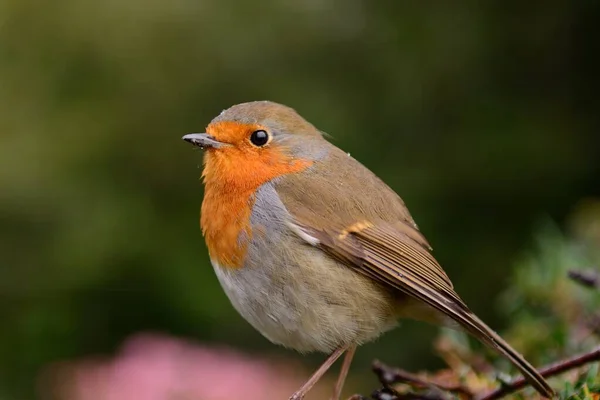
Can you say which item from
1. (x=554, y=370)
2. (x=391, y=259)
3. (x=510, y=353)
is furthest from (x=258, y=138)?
(x=554, y=370)

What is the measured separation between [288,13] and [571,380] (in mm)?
2894

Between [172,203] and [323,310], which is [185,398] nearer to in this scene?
[323,310]

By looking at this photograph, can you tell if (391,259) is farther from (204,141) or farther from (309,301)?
(204,141)

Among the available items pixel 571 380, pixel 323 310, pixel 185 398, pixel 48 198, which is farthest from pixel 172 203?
pixel 571 380

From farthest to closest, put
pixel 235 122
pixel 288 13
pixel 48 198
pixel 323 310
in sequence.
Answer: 1. pixel 288 13
2. pixel 48 198
3. pixel 235 122
4. pixel 323 310

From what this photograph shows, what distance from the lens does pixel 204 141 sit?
2.19 meters

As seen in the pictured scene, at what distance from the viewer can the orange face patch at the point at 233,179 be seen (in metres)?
2.06

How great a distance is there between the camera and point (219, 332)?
3.76 m

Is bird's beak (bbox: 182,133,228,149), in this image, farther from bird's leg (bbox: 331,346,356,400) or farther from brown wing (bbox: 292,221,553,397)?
bird's leg (bbox: 331,346,356,400)

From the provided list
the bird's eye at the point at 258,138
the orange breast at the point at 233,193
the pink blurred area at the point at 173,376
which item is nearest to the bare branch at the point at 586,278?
the orange breast at the point at 233,193

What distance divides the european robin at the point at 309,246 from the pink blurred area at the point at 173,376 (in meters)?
0.69

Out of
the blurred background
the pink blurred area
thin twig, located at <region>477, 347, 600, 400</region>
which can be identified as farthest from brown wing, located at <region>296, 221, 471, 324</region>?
the blurred background

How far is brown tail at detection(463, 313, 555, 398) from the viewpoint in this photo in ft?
5.09

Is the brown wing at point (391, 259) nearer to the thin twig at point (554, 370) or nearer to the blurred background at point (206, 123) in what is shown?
the thin twig at point (554, 370)
